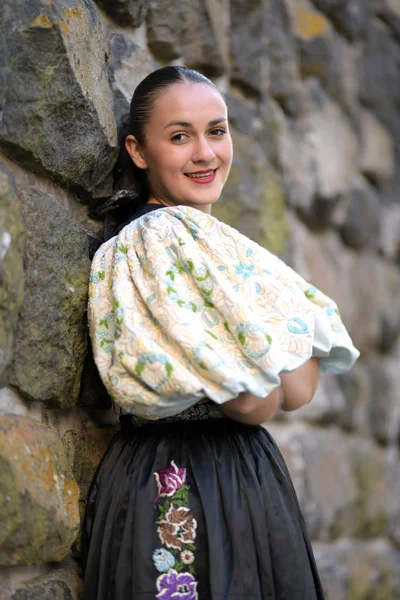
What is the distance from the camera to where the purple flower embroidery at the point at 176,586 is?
1.06 meters

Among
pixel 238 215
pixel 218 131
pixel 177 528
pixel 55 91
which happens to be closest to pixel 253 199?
pixel 238 215

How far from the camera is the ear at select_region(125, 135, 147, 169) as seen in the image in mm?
1341

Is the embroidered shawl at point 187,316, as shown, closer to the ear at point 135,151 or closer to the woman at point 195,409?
the woman at point 195,409

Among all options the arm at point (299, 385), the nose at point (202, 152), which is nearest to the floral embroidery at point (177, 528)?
the arm at point (299, 385)

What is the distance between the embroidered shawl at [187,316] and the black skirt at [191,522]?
0.38ft

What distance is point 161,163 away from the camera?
1.32m

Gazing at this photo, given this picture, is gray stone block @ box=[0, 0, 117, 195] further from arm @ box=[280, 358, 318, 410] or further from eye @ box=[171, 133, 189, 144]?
arm @ box=[280, 358, 318, 410]

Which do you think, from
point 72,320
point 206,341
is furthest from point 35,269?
point 206,341

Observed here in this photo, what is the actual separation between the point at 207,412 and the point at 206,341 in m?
0.18

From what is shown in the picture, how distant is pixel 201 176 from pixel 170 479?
1.65 feet

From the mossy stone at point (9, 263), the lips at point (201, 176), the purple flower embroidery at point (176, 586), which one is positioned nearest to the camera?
the mossy stone at point (9, 263)

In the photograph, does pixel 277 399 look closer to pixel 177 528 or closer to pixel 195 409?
pixel 195 409

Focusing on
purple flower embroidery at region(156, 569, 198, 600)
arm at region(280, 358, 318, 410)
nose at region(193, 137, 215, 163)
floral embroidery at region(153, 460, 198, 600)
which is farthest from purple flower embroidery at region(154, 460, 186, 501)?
nose at region(193, 137, 215, 163)

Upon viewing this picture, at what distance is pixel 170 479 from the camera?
111 cm
